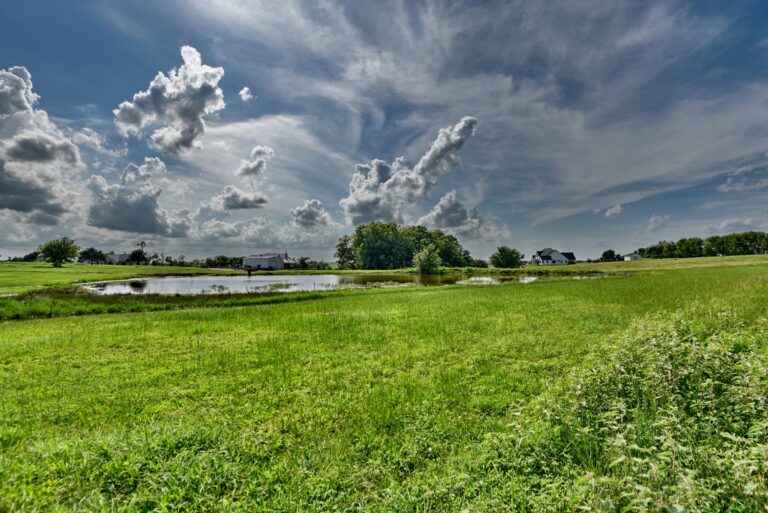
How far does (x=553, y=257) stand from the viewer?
574 feet

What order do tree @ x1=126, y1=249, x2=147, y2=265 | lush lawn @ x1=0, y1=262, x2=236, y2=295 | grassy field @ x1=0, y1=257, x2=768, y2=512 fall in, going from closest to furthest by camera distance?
grassy field @ x1=0, y1=257, x2=768, y2=512 < lush lawn @ x1=0, y1=262, x2=236, y2=295 < tree @ x1=126, y1=249, x2=147, y2=265

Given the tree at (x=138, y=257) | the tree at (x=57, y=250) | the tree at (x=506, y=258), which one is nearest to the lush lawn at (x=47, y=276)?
the tree at (x=57, y=250)

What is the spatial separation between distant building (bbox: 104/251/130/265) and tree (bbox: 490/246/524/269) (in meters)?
177

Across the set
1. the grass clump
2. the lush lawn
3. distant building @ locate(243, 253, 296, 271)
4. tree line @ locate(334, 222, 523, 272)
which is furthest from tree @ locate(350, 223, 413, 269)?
the grass clump

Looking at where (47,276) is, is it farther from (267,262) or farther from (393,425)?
(267,262)

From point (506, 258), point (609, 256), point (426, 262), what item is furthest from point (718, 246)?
point (426, 262)

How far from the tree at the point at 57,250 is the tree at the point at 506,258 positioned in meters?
142

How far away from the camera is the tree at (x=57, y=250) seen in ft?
347

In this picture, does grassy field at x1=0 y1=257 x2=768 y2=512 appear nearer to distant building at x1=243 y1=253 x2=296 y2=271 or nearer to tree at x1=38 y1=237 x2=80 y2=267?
tree at x1=38 y1=237 x2=80 y2=267

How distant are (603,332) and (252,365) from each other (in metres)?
13.1

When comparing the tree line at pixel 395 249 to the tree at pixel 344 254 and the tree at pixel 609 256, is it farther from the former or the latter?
the tree at pixel 609 256

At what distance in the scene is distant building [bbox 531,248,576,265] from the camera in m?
173

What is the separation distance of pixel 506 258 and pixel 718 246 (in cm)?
9299

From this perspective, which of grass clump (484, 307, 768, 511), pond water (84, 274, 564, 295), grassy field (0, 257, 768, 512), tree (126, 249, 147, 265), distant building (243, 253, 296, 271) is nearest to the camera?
grass clump (484, 307, 768, 511)
